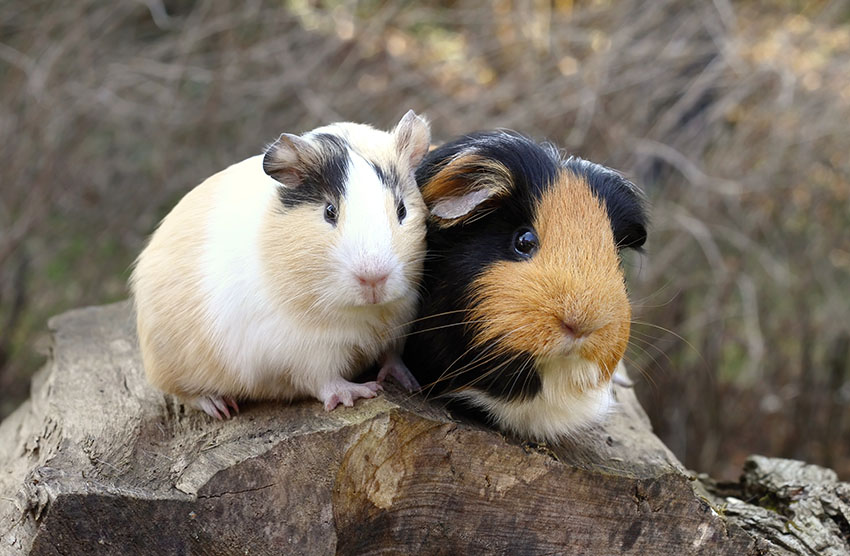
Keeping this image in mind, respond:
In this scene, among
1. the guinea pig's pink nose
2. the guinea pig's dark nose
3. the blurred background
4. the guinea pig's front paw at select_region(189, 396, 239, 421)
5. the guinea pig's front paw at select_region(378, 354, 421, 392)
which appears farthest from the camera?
the blurred background

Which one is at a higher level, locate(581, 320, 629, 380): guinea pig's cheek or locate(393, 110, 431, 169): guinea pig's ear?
→ locate(393, 110, 431, 169): guinea pig's ear

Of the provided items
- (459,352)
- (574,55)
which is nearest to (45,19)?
(574,55)

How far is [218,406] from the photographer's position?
10.6ft

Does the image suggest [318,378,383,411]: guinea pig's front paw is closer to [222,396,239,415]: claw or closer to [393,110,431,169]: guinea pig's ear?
[222,396,239,415]: claw

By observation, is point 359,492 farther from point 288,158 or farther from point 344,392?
point 288,158

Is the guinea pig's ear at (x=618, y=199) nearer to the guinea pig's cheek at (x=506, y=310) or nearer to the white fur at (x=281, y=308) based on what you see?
the guinea pig's cheek at (x=506, y=310)

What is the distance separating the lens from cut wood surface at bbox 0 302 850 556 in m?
2.60

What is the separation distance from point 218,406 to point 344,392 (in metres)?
0.59

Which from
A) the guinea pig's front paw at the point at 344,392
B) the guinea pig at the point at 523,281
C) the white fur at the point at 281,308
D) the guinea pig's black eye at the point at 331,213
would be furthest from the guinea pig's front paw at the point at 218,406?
the guinea pig's black eye at the point at 331,213

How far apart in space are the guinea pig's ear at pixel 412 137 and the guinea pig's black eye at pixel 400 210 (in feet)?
0.89

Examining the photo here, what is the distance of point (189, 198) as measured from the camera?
340cm

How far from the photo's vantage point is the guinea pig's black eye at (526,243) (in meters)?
2.72

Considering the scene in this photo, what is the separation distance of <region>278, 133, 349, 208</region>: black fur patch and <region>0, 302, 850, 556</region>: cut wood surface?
2.36ft

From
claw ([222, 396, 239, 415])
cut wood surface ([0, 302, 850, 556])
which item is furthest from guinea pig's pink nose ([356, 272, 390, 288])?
claw ([222, 396, 239, 415])
